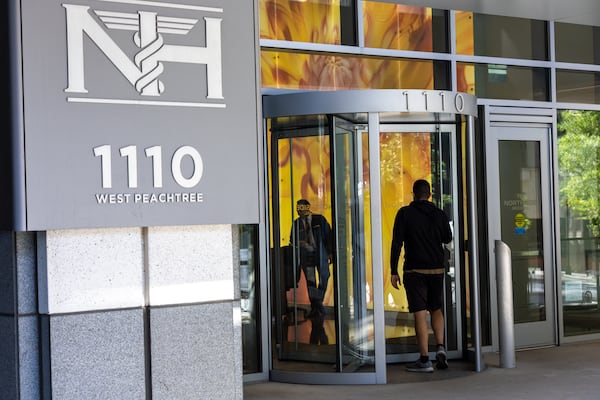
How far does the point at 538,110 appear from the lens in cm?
998

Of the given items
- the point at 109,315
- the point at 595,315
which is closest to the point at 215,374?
the point at 109,315

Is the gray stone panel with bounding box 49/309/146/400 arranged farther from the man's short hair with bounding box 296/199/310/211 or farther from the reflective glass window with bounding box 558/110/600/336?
the reflective glass window with bounding box 558/110/600/336

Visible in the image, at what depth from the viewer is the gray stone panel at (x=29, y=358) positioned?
13.1 feet

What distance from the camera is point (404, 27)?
9.39 metres

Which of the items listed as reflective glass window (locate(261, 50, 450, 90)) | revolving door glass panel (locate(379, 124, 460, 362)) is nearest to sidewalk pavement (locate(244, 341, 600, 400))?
revolving door glass panel (locate(379, 124, 460, 362))

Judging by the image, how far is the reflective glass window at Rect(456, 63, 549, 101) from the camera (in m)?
9.71

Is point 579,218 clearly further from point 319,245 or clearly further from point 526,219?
point 319,245

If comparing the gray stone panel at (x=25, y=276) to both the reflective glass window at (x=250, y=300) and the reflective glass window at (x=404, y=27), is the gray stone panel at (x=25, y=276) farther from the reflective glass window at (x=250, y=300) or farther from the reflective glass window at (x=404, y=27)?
the reflective glass window at (x=404, y=27)

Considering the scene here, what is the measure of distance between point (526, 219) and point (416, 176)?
1.64 m

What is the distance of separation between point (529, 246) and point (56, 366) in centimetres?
695

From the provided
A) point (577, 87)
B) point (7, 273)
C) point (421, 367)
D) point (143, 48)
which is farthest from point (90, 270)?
point (577, 87)

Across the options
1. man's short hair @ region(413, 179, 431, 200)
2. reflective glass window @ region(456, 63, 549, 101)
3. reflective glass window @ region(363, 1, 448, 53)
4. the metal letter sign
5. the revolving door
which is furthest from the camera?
reflective glass window @ region(456, 63, 549, 101)

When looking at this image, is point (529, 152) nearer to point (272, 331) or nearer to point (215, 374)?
point (272, 331)

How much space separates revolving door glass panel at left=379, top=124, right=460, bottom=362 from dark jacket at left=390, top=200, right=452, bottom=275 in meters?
0.72
